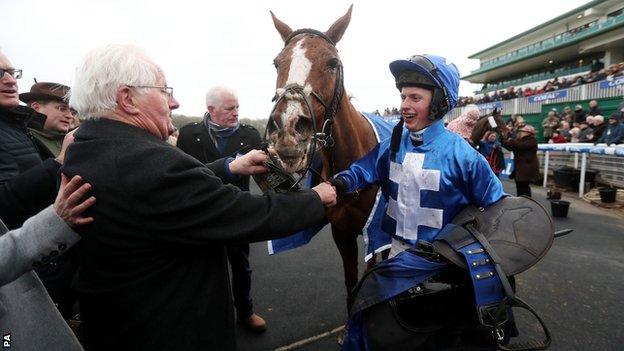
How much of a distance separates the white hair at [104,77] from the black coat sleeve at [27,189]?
1.13 meters

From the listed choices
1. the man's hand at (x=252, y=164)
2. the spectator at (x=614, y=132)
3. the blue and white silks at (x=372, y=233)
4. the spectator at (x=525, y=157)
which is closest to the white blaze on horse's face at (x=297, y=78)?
the man's hand at (x=252, y=164)

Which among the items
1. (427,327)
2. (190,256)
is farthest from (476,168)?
(190,256)

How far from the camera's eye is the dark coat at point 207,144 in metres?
3.38

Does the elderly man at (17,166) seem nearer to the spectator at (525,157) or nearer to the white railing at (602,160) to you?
the spectator at (525,157)

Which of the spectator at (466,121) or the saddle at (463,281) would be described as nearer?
the saddle at (463,281)

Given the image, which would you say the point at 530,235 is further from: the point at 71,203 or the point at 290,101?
the point at 71,203

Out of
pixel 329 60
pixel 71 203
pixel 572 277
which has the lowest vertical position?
pixel 572 277

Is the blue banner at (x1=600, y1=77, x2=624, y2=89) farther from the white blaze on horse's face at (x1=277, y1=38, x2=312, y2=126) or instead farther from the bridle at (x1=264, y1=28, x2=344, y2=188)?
the white blaze on horse's face at (x1=277, y1=38, x2=312, y2=126)

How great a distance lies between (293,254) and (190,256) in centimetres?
431

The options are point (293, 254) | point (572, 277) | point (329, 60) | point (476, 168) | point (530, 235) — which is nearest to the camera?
point (530, 235)

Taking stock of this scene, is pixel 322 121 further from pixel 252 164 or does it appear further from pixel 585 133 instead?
pixel 585 133

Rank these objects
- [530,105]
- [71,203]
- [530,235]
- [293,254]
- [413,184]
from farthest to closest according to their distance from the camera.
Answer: [530,105], [293,254], [413,184], [530,235], [71,203]

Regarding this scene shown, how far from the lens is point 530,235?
1.60 m

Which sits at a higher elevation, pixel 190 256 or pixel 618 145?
pixel 190 256
